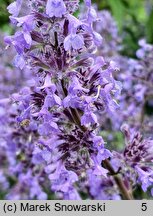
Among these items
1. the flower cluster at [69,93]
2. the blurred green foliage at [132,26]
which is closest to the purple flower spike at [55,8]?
the flower cluster at [69,93]

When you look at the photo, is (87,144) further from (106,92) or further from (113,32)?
(113,32)

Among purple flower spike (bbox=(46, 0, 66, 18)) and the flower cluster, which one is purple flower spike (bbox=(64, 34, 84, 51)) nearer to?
the flower cluster

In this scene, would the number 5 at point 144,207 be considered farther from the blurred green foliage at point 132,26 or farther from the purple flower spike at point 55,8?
the blurred green foliage at point 132,26

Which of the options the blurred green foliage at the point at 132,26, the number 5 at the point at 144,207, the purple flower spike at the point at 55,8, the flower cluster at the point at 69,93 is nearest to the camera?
the purple flower spike at the point at 55,8

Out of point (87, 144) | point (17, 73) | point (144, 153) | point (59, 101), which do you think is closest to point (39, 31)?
point (59, 101)

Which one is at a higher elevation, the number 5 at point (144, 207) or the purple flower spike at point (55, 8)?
the purple flower spike at point (55, 8)

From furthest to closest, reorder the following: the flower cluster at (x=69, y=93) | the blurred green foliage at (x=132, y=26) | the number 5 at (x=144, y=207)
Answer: the blurred green foliage at (x=132, y=26)
the number 5 at (x=144, y=207)
the flower cluster at (x=69, y=93)

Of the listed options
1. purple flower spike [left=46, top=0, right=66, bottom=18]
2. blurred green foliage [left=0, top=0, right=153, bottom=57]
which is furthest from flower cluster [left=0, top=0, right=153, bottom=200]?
blurred green foliage [left=0, top=0, right=153, bottom=57]

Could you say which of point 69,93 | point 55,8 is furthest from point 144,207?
point 55,8
